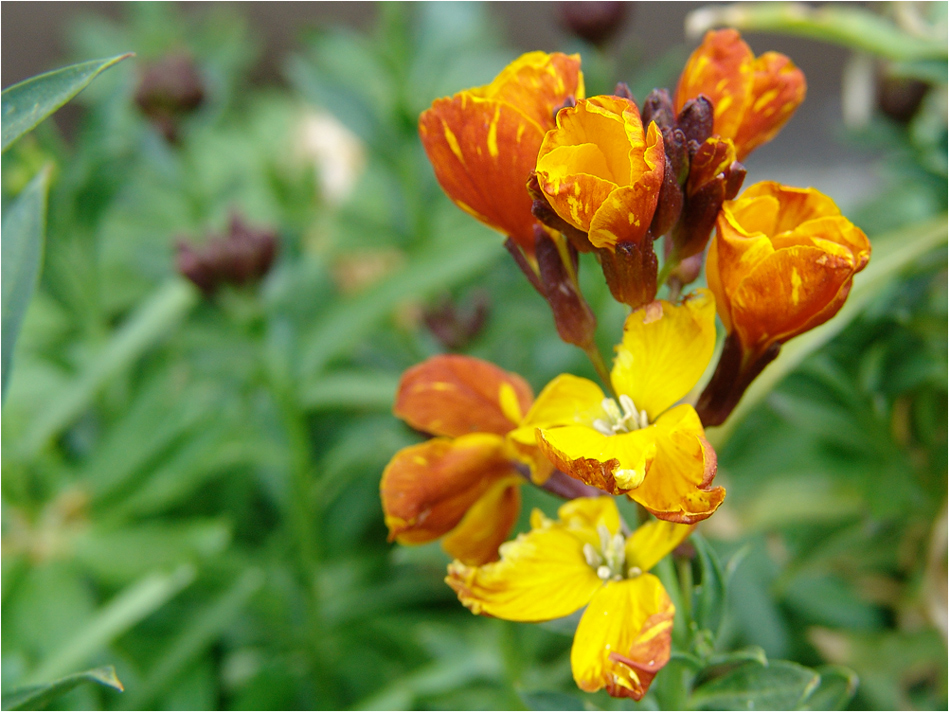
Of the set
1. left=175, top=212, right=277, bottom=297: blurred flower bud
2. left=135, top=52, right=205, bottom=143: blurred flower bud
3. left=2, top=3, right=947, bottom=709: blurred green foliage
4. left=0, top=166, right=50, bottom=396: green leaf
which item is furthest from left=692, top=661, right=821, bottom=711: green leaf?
left=135, top=52, right=205, bottom=143: blurred flower bud

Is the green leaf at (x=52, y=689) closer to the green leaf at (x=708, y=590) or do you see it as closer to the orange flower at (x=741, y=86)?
the green leaf at (x=708, y=590)

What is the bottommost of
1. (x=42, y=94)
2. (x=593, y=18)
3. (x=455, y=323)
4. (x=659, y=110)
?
(x=455, y=323)

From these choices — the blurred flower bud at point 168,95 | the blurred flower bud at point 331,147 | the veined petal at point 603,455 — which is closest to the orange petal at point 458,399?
the veined petal at point 603,455

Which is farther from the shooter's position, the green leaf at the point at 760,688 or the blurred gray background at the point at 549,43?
the blurred gray background at the point at 549,43

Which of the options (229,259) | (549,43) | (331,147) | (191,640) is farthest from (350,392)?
(549,43)

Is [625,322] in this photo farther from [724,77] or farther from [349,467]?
A: [349,467]

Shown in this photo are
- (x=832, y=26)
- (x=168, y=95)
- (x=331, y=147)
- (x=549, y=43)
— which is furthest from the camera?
(x=549, y=43)
